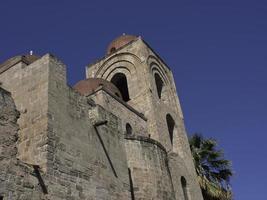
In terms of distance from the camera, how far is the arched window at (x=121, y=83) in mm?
21328

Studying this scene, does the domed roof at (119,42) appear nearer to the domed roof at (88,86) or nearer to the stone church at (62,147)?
the domed roof at (88,86)

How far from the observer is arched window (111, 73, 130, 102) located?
21.3 m

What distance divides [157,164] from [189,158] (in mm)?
7132

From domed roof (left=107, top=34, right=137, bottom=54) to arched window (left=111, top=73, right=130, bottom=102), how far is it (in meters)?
1.77

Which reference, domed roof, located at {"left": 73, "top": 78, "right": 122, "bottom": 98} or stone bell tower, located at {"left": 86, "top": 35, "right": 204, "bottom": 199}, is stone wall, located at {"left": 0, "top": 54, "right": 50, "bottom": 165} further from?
stone bell tower, located at {"left": 86, "top": 35, "right": 204, "bottom": 199}

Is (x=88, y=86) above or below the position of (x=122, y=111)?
above

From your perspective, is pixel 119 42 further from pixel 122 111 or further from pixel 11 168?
pixel 11 168

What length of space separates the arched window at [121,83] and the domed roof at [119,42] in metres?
1.77

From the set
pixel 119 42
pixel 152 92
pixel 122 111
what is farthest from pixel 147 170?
pixel 119 42

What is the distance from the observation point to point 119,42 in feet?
73.3

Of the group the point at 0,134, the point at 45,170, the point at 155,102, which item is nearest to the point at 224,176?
the point at 155,102

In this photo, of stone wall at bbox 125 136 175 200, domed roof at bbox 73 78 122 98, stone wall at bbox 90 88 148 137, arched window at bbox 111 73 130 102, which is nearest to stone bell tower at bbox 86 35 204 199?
arched window at bbox 111 73 130 102

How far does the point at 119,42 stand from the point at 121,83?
8.67ft

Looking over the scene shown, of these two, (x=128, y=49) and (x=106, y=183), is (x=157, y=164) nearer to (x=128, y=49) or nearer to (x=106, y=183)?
(x=106, y=183)
